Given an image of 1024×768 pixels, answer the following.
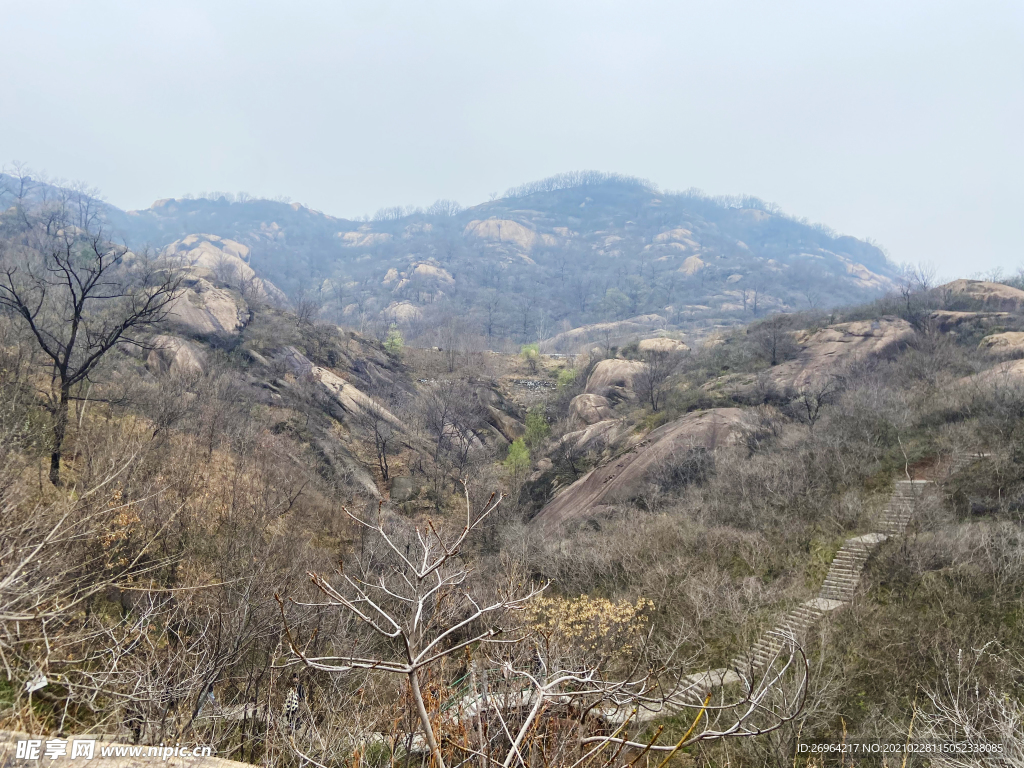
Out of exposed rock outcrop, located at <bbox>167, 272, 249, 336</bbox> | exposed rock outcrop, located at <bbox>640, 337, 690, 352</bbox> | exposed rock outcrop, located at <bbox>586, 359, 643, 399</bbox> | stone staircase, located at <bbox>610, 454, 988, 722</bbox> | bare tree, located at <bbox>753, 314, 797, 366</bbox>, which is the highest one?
exposed rock outcrop, located at <bbox>167, 272, 249, 336</bbox>

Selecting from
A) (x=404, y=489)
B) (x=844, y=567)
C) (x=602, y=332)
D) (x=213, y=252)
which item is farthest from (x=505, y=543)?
(x=213, y=252)

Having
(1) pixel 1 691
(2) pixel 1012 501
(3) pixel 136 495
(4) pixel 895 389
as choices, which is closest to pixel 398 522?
(3) pixel 136 495

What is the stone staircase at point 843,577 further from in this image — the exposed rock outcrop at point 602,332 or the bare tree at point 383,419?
the exposed rock outcrop at point 602,332

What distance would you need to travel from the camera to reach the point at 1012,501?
690 inches

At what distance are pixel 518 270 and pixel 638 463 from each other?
129348 millimetres

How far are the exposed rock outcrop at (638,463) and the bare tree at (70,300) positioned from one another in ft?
65.7

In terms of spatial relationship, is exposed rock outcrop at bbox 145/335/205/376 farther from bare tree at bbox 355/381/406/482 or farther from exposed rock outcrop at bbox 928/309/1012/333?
exposed rock outcrop at bbox 928/309/1012/333

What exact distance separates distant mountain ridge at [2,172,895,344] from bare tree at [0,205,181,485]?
5232cm

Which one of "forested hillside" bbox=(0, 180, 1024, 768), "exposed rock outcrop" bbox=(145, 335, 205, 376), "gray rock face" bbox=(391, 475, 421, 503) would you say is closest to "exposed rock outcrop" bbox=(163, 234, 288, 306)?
"exposed rock outcrop" bbox=(145, 335, 205, 376)

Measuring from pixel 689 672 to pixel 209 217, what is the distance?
21278cm

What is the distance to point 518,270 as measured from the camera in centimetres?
15112

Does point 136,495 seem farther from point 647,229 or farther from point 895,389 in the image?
point 647,229

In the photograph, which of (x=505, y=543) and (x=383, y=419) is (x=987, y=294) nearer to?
(x=505, y=543)

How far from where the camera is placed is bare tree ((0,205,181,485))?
16062mm
